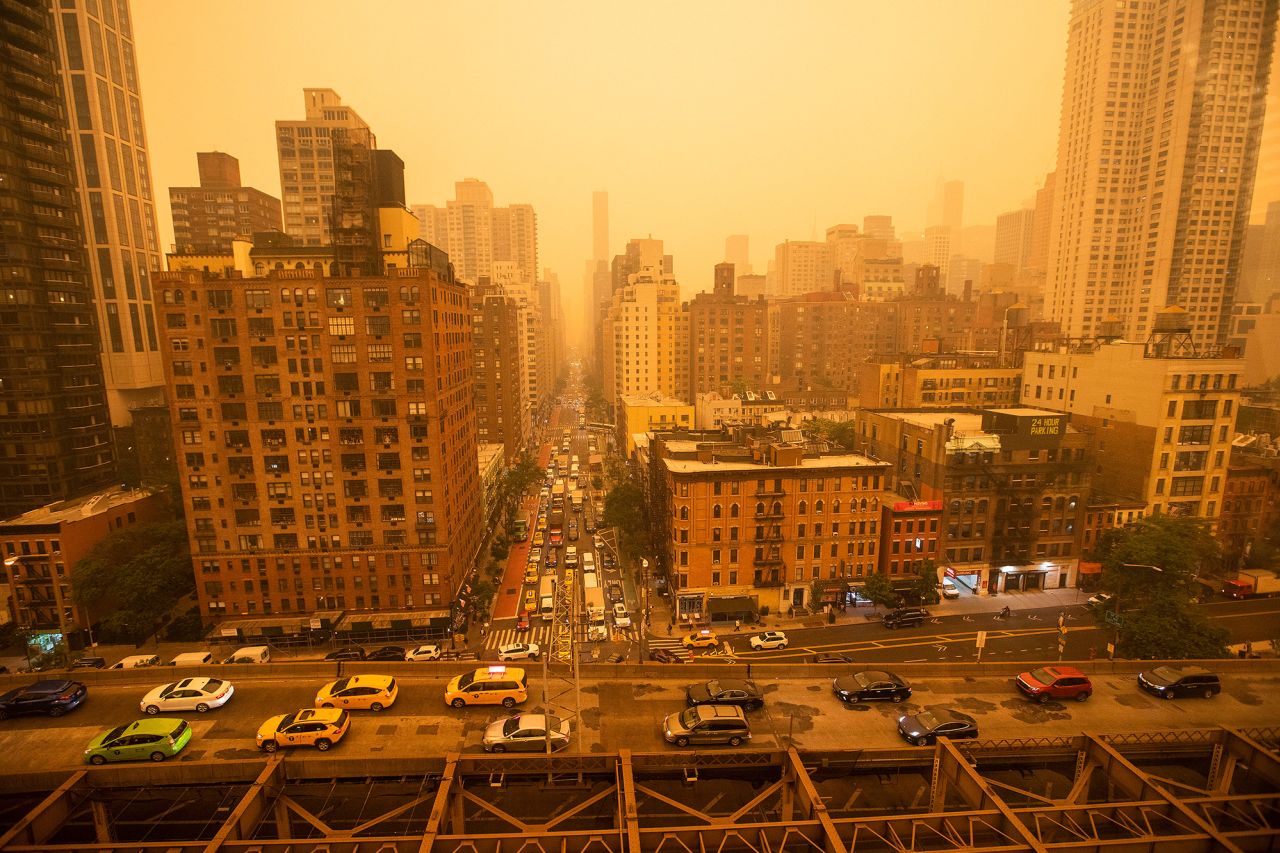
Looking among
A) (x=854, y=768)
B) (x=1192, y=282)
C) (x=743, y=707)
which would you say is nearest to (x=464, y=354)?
(x=743, y=707)

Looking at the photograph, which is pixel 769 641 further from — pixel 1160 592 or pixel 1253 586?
pixel 1253 586

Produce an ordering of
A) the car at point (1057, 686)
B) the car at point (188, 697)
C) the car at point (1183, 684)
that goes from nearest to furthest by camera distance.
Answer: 1. the car at point (188, 697)
2. the car at point (1057, 686)
3. the car at point (1183, 684)

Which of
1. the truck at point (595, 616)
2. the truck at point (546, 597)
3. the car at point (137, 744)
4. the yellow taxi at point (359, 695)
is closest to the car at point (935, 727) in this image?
the yellow taxi at point (359, 695)

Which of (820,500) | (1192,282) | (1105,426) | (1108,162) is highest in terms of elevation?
(1108,162)

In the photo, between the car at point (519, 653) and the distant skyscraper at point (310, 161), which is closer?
the car at point (519, 653)

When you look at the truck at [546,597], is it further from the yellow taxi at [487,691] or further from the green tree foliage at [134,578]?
the green tree foliage at [134,578]

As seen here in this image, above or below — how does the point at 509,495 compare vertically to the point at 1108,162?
below

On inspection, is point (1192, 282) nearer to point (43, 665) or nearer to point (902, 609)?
point (902, 609)
